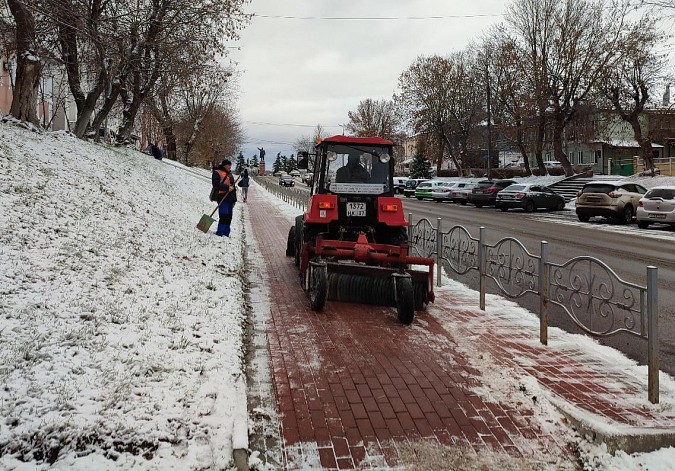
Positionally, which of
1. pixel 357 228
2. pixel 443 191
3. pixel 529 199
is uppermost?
pixel 443 191

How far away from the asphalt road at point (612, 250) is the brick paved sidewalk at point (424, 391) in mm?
965

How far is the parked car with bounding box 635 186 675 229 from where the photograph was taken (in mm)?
18891

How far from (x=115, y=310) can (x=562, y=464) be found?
4.34 meters

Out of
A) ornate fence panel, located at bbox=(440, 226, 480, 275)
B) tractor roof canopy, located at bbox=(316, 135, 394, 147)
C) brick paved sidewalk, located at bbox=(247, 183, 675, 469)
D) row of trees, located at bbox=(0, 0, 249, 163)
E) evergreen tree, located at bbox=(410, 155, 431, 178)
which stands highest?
row of trees, located at bbox=(0, 0, 249, 163)

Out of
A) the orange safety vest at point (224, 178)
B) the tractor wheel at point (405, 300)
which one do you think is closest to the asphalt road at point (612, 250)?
the tractor wheel at point (405, 300)

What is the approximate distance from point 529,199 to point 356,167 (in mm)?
21283

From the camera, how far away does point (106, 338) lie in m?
4.92

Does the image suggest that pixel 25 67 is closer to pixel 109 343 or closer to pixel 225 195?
pixel 225 195

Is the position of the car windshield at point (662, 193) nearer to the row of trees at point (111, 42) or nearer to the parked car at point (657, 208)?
the parked car at point (657, 208)

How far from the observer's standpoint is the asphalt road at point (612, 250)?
6.39 m

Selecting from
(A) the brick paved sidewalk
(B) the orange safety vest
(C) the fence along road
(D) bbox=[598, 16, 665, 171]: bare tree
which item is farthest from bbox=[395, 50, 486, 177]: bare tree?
(A) the brick paved sidewalk

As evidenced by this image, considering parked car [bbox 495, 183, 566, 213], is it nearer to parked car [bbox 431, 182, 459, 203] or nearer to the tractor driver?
parked car [bbox 431, 182, 459, 203]

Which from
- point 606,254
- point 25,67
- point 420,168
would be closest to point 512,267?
point 606,254

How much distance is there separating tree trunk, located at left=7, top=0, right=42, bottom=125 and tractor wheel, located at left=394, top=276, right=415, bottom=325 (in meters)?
10.7
